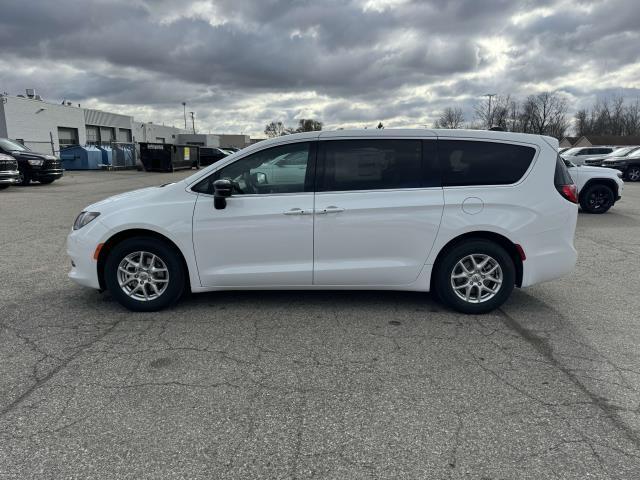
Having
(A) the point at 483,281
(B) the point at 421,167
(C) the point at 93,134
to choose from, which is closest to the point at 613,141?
(C) the point at 93,134

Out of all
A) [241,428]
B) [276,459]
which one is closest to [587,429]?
[276,459]

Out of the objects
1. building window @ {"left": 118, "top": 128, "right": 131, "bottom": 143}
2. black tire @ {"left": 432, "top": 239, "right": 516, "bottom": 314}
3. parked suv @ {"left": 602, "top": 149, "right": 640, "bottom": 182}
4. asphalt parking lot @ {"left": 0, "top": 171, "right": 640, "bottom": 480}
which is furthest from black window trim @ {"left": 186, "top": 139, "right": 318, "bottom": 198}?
building window @ {"left": 118, "top": 128, "right": 131, "bottom": 143}

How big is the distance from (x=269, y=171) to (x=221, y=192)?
52cm

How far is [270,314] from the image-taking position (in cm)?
452

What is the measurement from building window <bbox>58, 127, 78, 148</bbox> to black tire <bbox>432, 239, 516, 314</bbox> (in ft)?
A: 166

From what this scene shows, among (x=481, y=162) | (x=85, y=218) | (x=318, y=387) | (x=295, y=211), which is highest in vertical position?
(x=481, y=162)

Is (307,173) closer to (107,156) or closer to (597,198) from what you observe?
(597,198)

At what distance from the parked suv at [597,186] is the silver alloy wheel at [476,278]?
865 cm

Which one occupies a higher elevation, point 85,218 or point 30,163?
point 30,163

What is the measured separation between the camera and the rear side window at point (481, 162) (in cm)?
448

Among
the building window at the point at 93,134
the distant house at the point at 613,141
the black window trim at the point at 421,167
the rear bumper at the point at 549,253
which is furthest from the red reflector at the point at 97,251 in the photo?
the distant house at the point at 613,141

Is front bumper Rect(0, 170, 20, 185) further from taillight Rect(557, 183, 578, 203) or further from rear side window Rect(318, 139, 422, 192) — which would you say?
taillight Rect(557, 183, 578, 203)

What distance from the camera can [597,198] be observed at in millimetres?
12008

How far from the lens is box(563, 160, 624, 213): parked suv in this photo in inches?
460
